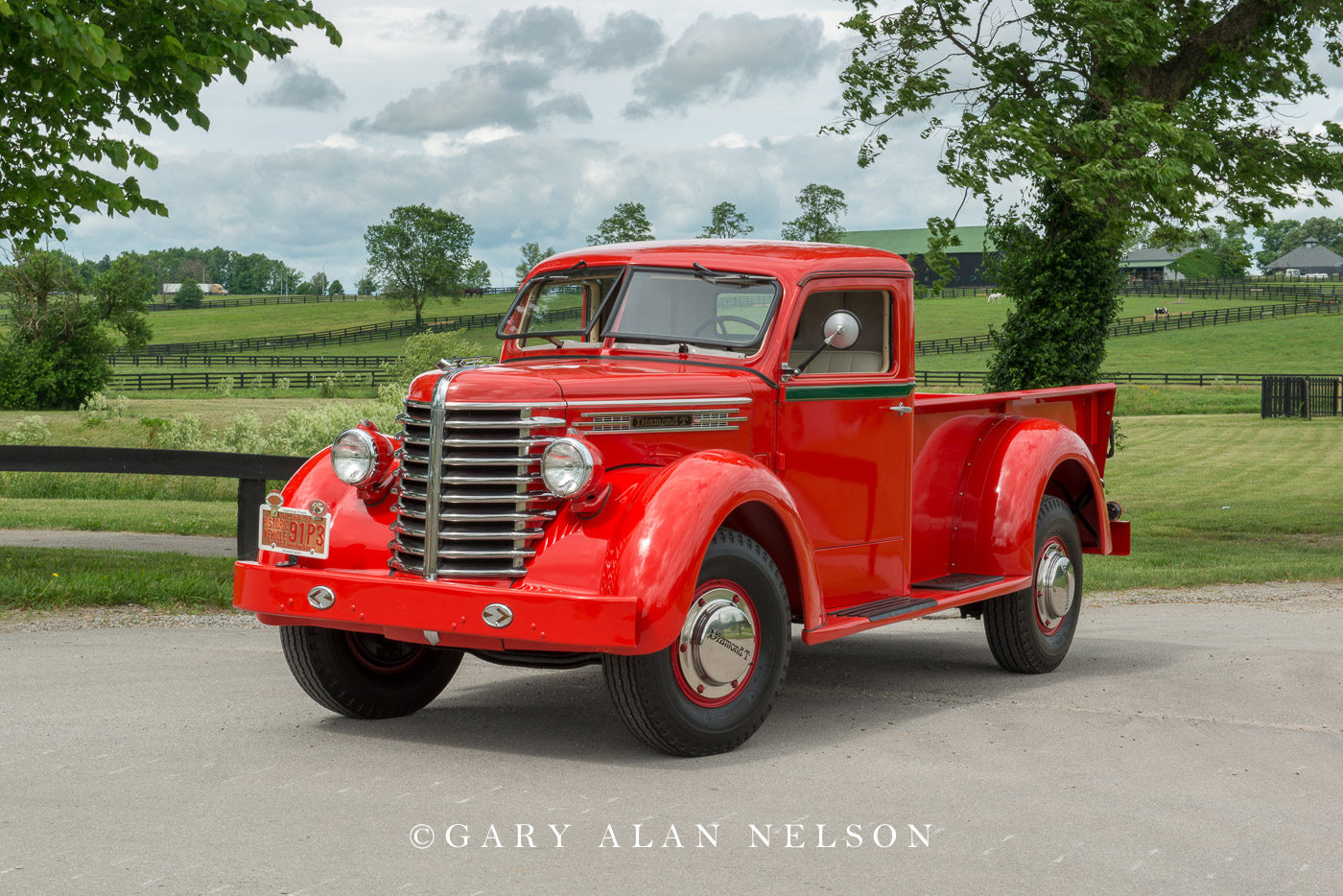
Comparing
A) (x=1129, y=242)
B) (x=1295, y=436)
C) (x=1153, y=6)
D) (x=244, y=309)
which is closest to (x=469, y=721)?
(x=1129, y=242)

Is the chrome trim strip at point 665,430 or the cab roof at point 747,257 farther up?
the cab roof at point 747,257

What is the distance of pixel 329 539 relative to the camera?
593 cm

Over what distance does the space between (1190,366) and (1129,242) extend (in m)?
51.5

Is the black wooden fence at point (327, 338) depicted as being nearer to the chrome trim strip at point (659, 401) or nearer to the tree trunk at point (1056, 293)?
the tree trunk at point (1056, 293)

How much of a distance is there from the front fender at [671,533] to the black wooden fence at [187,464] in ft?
18.2

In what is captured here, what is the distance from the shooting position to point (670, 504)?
211 inches

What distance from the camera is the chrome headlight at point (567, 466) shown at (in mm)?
5332

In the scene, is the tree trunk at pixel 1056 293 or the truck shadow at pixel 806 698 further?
the tree trunk at pixel 1056 293

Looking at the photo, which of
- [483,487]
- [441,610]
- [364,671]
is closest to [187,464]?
[364,671]

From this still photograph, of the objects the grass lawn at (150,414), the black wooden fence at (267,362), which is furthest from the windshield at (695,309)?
the black wooden fence at (267,362)

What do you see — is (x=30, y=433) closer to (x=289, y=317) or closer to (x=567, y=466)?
(x=567, y=466)

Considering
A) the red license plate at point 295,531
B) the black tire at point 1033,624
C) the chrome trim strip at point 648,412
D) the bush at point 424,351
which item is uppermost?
the bush at point 424,351

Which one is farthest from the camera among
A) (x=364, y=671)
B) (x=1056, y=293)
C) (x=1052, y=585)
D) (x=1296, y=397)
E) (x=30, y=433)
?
(x=1296, y=397)

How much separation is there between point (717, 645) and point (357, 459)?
5.88ft
